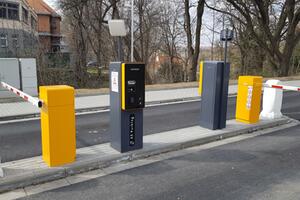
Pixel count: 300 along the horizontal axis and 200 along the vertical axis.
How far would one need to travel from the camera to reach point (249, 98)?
7.12 m

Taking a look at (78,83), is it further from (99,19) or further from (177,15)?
(177,15)

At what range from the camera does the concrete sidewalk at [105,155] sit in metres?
4.12

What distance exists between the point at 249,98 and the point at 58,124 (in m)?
4.81

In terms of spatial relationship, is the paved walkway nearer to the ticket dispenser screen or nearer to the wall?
the wall

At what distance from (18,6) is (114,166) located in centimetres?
4095

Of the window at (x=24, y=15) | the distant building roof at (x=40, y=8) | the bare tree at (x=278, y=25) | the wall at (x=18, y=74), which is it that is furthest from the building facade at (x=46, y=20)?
the wall at (x=18, y=74)

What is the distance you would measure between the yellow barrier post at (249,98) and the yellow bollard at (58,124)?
4568 mm

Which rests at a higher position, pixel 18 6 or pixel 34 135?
pixel 18 6

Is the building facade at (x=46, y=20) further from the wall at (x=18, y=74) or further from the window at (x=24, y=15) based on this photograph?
the wall at (x=18, y=74)

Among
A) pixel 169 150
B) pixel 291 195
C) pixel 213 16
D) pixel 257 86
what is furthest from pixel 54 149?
pixel 213 16

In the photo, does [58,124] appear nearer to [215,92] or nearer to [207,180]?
[207,180]

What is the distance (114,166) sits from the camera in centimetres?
480

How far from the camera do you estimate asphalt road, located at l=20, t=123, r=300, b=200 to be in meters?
3.83

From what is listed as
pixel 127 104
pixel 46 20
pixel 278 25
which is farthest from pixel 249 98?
pixel 46 20
